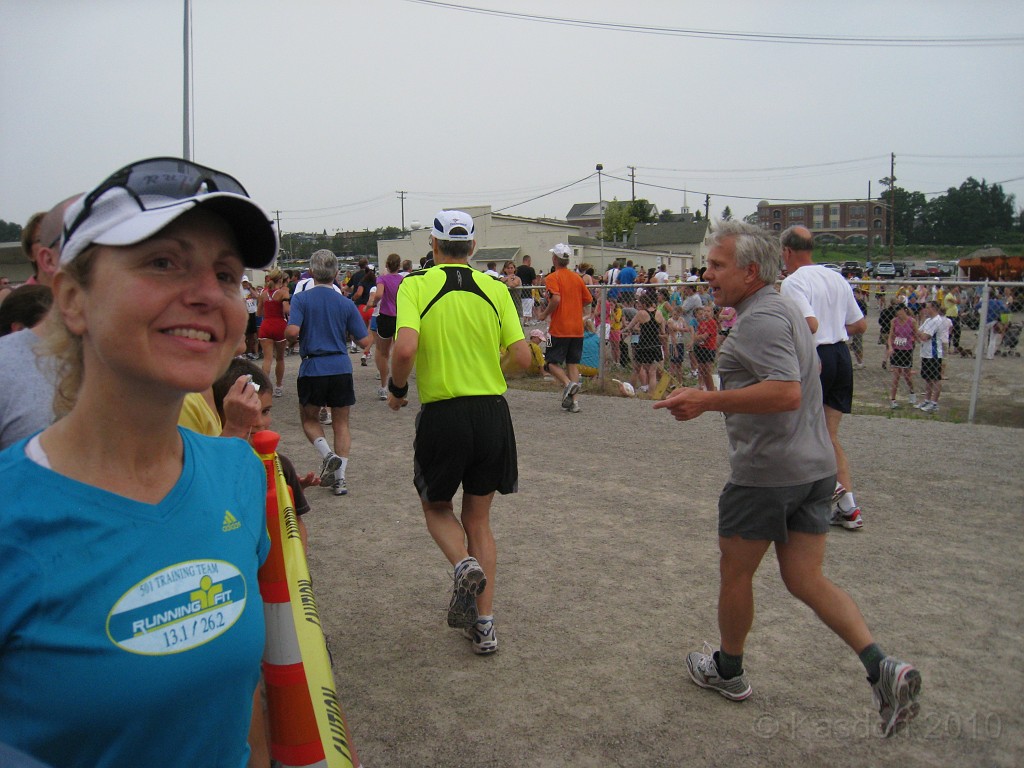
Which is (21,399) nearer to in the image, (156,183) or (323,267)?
(156,183)

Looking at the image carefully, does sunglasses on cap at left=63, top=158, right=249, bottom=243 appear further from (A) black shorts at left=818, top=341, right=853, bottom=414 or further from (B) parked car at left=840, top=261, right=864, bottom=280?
(B) parked car at left=840, top=261, right=864, bottom=280

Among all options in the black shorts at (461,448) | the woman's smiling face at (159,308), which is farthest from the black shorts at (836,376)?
the woman's smiling face at (159,308)

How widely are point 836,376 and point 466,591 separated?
3.51 m

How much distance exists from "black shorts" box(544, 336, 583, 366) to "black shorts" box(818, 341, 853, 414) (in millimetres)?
4976

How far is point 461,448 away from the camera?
394 cm

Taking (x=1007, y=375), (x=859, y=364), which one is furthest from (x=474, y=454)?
(x=1007, y=375)

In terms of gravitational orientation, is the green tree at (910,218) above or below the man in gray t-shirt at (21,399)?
above

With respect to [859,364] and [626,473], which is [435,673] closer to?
[626,473]

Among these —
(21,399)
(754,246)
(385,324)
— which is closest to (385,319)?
(385,324)

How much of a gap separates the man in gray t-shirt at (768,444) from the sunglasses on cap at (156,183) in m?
2.19

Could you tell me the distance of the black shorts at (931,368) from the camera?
11781 mm

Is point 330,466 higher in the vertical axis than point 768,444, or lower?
lower

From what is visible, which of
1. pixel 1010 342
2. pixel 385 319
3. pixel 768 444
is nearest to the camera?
pixel 768 444

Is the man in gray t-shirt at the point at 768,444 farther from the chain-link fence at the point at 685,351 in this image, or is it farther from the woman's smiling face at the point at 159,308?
the chain-link fence at the point at 685,351
